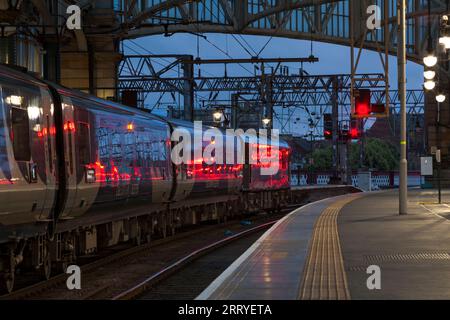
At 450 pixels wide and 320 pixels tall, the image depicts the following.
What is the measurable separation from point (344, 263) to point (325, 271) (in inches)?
37.4

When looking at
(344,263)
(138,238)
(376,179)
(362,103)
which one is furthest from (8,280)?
(376,179)

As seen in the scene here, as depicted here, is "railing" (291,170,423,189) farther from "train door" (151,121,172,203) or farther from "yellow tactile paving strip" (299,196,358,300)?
"yellow tactile paving strip" (299,196,358,300)

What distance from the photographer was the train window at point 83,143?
1303 cm

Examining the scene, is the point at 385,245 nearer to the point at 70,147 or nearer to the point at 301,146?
the point at 70,147

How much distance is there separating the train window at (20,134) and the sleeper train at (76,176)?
1 cm

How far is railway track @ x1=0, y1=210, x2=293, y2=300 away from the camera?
11.7 meters

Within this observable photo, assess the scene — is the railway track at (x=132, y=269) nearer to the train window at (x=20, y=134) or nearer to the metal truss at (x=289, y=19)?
the train window at (x=20, y=134)

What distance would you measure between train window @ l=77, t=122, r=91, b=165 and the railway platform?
10.7 ft

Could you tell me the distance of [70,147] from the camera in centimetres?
1251

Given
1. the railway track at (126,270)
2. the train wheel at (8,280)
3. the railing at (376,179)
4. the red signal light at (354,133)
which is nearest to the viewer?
the train wheel at (8,280)

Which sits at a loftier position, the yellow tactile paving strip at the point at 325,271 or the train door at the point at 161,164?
the train door at the point at 161,164

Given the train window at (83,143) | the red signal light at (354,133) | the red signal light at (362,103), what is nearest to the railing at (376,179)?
the red signal light at (354,133)

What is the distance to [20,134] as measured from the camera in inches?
414
